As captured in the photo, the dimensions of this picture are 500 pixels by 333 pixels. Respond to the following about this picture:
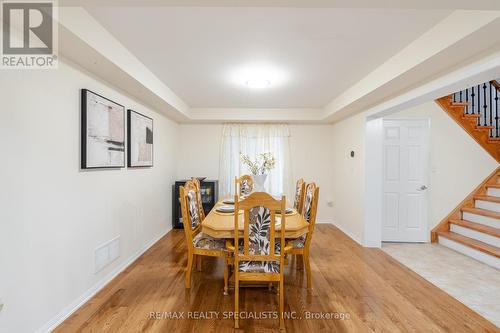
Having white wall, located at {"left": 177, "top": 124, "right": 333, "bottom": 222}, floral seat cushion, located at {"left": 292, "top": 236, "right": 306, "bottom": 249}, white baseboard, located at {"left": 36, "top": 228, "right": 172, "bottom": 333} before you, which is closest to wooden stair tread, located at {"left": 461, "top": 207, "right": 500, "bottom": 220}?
→ white wall, located at {"left": 177, "top": 124, "right": 333, "bottom": 222}

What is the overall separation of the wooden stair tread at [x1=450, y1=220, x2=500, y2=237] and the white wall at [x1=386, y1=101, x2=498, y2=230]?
249 millimetres

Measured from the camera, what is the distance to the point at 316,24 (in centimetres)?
196

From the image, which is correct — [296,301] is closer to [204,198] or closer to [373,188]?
[373,188]

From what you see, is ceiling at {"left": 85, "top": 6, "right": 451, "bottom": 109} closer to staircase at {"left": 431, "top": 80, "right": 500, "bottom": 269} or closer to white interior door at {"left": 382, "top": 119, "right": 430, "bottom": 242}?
white interior door at {"left": 382, "top": 119, "right": 430, "bottom": 242}

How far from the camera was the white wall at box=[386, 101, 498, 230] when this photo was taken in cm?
413

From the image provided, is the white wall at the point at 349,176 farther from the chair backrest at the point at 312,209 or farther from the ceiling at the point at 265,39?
the chair backrest at the point at 312,209

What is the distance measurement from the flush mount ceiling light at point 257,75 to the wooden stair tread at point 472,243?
11.4 ft

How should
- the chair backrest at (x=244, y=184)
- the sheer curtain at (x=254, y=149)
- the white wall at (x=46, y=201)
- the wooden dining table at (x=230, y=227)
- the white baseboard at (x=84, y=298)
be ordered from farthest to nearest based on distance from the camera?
the sheer curtain at (x=254, y=149) < the chair backrest at (x=244, y=184) < the wooden dining table at (x=230, y=227) < the white baseboard at (x=84, y=298) < the white wall at (x=46, y=201)

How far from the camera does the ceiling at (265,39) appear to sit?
1.83 metres

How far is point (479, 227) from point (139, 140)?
511cm

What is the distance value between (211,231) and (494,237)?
12.7 ft

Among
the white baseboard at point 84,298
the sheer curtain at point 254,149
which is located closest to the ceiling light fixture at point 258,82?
the sheer curtain at point 254,149

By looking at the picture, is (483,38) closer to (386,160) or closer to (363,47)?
(363,47)

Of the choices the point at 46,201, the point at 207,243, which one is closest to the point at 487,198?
the point at 207,243
